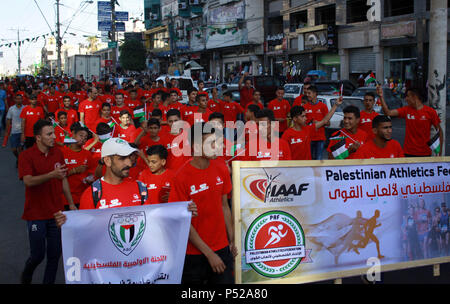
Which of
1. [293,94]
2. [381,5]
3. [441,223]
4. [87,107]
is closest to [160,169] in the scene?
[441,223]

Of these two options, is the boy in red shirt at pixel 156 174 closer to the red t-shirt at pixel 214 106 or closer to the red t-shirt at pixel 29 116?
the red t-shirt at pixel 29 116

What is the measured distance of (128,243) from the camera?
3980 mm

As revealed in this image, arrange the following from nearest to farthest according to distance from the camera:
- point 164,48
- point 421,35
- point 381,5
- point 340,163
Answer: point 340,163 < point 421,35 < point 381,5 < point 164,48

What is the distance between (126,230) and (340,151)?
142 inches

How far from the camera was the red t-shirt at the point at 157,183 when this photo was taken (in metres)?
5.18

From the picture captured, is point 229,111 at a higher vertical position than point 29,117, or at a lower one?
higher

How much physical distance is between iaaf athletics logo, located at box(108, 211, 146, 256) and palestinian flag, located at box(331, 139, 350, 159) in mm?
3477

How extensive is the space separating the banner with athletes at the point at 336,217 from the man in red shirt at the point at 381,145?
32.6 inches

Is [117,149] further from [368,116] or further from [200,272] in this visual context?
[368,116]

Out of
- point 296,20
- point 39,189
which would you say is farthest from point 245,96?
point 296,20

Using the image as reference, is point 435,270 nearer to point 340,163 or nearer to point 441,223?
point 441,223

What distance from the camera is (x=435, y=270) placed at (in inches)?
209

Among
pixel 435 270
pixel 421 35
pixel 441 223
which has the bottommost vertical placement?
pixel 435 270

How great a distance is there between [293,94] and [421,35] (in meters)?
12.3
